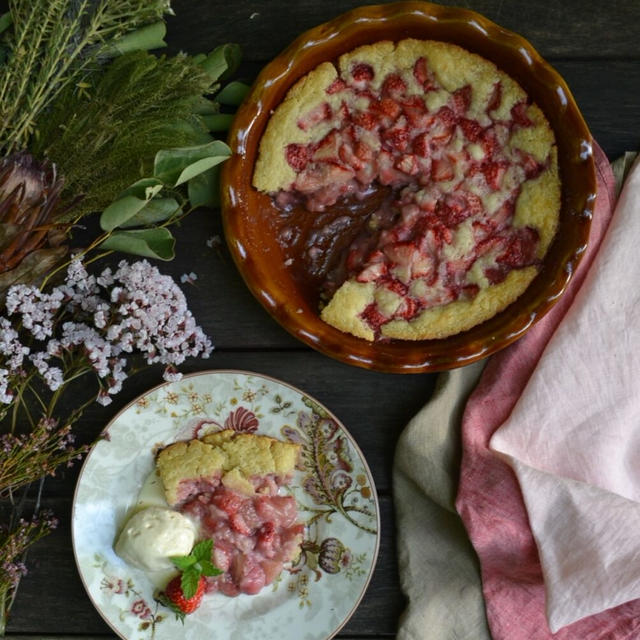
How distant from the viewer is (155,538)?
1915mm

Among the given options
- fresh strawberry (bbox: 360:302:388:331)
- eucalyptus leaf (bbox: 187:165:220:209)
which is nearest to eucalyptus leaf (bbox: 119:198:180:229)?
eucalyptus leaf (bbox: 187:165:220:209)

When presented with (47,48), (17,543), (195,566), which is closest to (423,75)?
(47,48)

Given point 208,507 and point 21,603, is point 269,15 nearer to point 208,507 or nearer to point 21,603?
point 208,507

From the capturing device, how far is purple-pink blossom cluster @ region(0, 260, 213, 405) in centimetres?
177

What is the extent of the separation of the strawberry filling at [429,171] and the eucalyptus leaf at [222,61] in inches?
8.9

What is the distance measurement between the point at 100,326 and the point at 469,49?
1014mm

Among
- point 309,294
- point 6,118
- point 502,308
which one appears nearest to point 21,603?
point 309,294

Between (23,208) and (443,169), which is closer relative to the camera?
(23,208)

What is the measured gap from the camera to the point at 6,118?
5.35 feet

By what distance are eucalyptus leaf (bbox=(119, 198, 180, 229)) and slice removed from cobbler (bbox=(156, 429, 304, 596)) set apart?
1.74 ft

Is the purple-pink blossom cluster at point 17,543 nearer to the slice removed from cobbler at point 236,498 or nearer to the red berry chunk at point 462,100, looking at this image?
the slice removed from cobbler at point 236,498

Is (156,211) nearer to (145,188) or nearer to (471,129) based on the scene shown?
(145,188)

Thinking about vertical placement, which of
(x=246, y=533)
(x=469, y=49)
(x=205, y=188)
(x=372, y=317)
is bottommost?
(x=246, y=533)

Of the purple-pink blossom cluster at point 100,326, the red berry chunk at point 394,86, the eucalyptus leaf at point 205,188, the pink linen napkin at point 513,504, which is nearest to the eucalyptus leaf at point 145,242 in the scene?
the purple-pink blossom cluster at point 100,326
